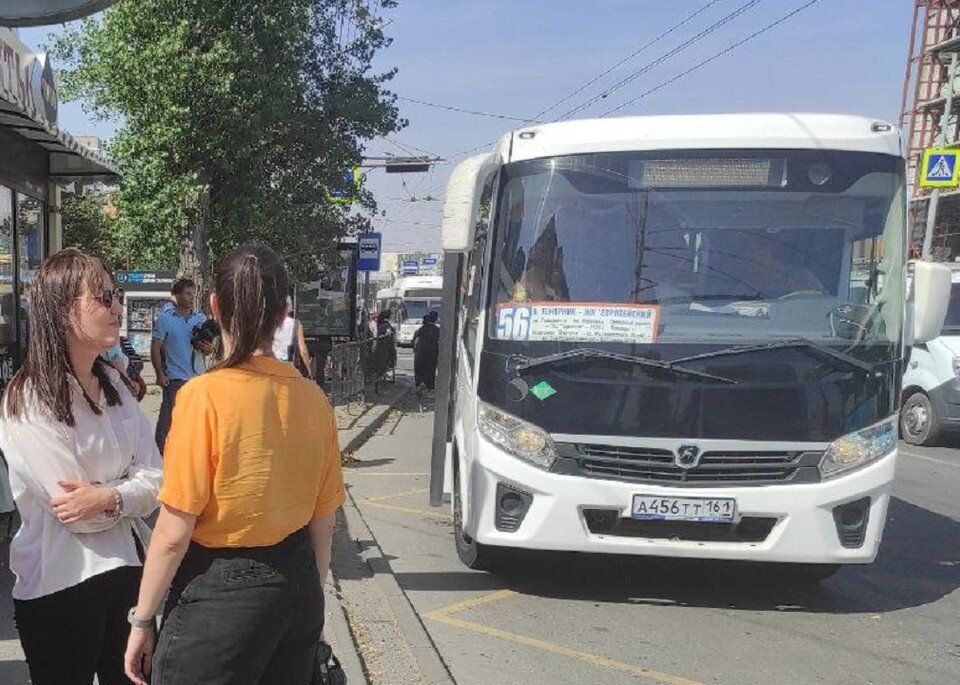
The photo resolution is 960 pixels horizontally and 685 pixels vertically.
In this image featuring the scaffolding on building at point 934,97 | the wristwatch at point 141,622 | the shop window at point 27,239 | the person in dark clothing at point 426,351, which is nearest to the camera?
the wristwatch at point 141,622

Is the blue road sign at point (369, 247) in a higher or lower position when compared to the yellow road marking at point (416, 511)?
higher

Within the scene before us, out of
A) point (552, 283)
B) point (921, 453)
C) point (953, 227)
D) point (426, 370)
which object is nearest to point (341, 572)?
point (552, 283)

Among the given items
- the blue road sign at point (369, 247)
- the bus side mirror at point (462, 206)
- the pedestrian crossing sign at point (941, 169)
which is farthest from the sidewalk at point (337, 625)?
the pedestrian crossing sign at point (941, 169)

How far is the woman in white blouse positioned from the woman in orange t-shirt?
1.07 ft

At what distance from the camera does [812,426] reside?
4.84m

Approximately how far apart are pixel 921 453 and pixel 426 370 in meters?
8.99

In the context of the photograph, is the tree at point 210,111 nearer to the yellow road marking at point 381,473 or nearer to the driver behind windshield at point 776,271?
the yellow road marking at point 381,473

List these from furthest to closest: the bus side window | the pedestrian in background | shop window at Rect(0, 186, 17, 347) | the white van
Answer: the white van < the pedestrian in background < shop window at Rect(0, 186, 17, 347) < the bus side window

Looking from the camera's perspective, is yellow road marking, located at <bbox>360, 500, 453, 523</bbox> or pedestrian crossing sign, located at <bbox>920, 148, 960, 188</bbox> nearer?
yellow road marking, located at <bbox>360, 500, 453, 523</bbox>

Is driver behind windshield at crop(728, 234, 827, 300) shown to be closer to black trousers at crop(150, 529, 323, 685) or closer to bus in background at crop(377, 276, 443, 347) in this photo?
black trousers at crop(150, 529, 323, 685)

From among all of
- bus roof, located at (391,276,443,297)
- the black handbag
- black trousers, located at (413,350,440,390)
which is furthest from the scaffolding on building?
the black handbag

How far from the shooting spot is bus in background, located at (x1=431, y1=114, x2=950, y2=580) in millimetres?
4836

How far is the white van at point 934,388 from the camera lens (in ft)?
38.7

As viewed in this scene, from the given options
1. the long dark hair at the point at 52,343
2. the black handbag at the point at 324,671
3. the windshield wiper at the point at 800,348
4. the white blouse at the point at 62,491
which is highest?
the long dark hair at the point at 52,343
